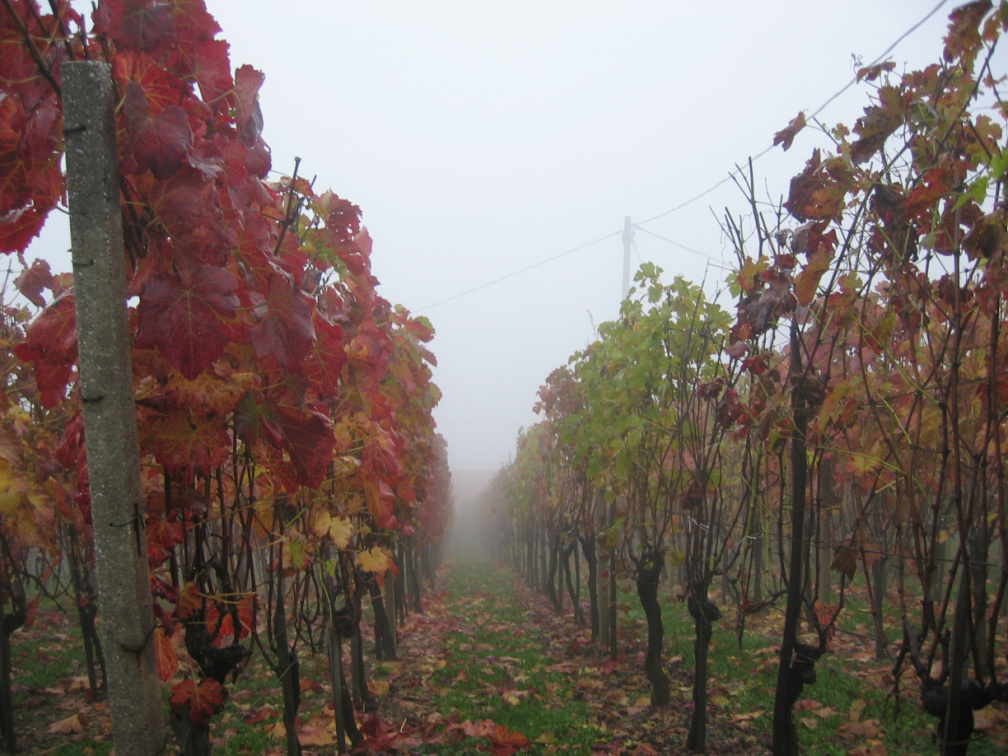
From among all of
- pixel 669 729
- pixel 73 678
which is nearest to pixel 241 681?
pixel 73 678

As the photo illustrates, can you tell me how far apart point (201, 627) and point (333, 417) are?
47.6 inches

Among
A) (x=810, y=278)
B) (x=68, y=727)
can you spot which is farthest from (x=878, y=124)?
(x=68, y=727)

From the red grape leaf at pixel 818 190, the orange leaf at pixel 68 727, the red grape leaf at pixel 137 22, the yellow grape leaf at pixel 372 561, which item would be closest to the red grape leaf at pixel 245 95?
the red grape leaf at pixel 137 22

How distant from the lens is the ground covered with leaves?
4422 mm

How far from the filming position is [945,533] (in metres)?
8.25

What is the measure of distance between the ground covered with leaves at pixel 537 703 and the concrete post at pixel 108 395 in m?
2.84

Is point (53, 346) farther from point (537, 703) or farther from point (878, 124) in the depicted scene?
point (537, 703)

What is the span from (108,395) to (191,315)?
218 mm

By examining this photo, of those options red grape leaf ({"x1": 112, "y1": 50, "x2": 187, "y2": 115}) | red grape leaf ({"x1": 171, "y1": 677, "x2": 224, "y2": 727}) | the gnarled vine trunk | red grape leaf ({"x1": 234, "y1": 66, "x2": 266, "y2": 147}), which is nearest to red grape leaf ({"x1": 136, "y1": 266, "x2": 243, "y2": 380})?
red grape leaf ({"x1": 112, "y1": 50, "x2": 187, "y2": 115})

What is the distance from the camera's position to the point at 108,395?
1.18 meters

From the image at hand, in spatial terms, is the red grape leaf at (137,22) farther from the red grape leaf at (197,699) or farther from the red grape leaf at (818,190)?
the red grape leaf at (818,190)

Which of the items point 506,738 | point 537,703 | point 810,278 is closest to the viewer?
point 810,278

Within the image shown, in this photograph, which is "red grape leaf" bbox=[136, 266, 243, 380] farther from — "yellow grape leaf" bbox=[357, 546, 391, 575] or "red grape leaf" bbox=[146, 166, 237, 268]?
"yellow grape leaf" bbox=[357, 546, 391, 575]

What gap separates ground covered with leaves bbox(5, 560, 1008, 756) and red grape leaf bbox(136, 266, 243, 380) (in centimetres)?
293
